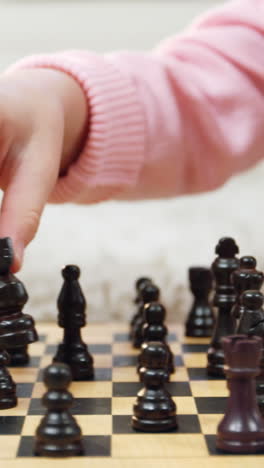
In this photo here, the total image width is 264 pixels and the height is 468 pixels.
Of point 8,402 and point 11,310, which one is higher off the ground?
point 11,310

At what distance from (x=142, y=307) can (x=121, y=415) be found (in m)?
0.39

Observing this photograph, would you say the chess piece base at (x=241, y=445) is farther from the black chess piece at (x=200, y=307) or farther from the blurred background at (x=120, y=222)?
the black chess piece at (x=200, y=307)

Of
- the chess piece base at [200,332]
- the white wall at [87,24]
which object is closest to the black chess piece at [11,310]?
the chess piece base at [200,332]

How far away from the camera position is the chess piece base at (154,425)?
31.0 inches

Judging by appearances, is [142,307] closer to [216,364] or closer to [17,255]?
[216,364]

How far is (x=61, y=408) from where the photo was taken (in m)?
0.73

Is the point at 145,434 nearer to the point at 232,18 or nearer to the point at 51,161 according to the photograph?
the point at 51,161

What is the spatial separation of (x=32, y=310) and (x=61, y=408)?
813 mm

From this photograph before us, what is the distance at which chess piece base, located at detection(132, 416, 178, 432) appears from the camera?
79 cm

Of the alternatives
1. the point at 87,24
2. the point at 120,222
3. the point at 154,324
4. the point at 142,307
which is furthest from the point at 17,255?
the point at 87,24

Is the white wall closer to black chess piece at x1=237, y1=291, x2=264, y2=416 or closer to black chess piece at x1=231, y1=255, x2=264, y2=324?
black chess piece at x1=231, y1=255, x2=264, y2=324

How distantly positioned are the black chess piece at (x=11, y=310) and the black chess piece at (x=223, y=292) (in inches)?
12.4

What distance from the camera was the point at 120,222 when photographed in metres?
2.26

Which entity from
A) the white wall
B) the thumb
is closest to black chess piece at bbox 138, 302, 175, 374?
the thumb
